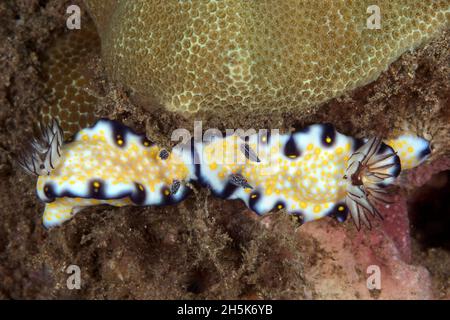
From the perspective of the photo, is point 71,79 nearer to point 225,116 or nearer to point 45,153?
point 45,153

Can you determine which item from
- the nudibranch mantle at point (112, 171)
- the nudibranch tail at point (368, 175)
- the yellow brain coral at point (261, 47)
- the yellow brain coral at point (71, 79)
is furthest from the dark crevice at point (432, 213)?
the yellow brain coral at point (71, 79)

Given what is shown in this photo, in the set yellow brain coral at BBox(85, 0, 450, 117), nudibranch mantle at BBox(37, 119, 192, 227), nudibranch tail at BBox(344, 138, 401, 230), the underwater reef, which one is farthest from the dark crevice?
nudibranch mantle at BBox(37, 119, 192, 227)

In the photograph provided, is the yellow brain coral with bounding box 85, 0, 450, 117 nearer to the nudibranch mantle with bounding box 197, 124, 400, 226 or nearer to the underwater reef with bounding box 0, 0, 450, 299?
the underwater reef with bounding box 0, 0, 450, 299

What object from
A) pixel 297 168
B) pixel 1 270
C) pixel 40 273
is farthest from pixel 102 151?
pixel 1 270

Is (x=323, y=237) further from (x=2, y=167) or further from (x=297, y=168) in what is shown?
(x=2, y=167)

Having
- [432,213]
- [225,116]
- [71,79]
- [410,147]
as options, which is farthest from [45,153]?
[432,213]

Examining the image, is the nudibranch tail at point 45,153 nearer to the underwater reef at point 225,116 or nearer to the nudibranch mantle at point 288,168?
the underwater reef at point 225,116
